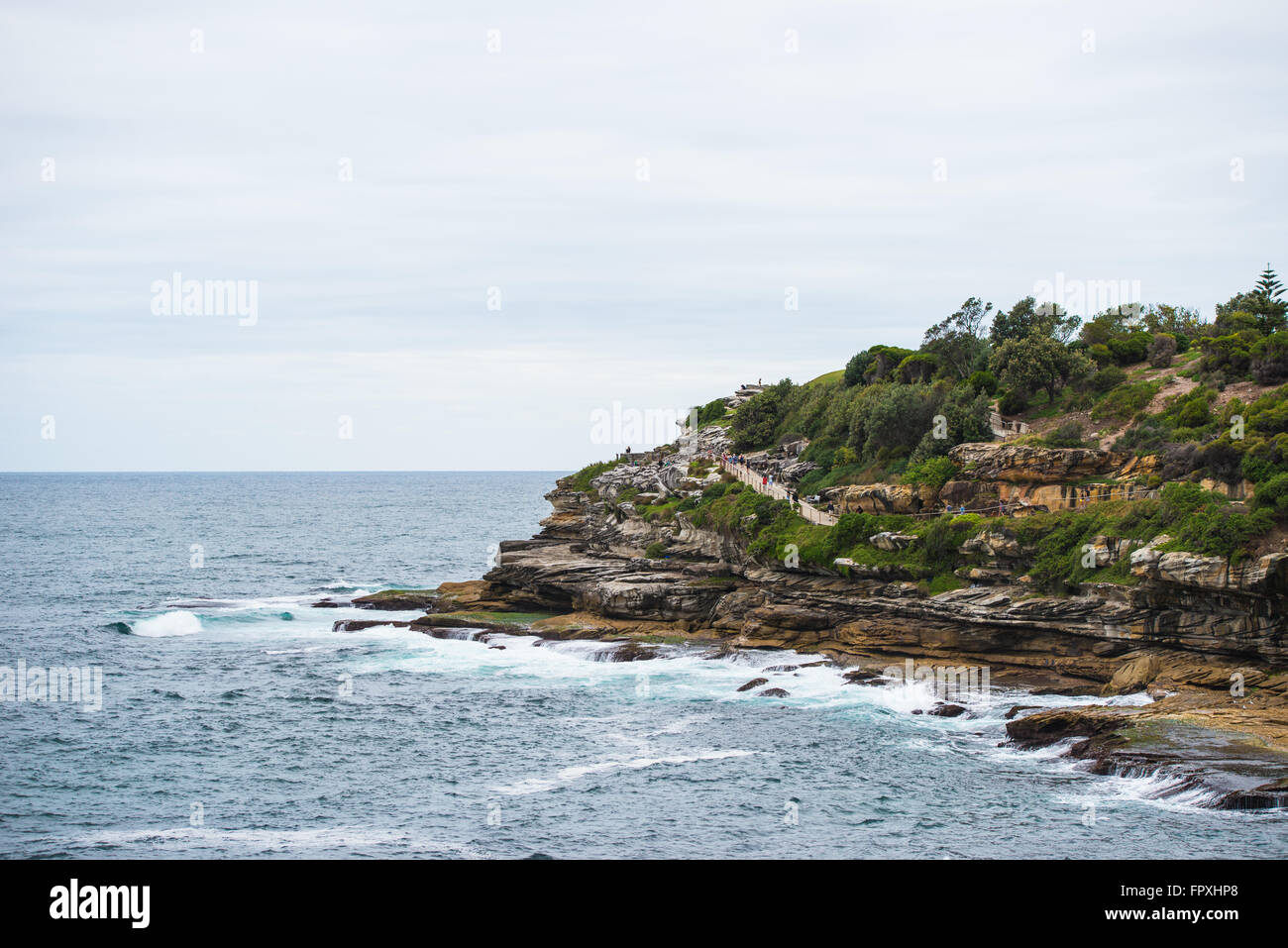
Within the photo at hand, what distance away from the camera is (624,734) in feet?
127

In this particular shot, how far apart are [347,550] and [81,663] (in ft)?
213

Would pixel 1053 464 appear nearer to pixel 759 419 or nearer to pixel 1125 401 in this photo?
pixel 1125 401

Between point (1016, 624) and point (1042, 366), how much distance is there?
21717 mm

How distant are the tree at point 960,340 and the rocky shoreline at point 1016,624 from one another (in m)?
22.9

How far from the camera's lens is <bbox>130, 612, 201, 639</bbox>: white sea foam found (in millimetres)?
62031

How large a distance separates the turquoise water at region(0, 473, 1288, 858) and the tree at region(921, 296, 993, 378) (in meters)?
31.0

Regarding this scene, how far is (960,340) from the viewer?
230 ft

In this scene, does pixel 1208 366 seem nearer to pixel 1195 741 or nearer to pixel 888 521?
pixel 888 521

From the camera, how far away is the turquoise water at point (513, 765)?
28.0 m

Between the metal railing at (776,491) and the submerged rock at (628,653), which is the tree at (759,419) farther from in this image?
the submerged rock at (628,653)

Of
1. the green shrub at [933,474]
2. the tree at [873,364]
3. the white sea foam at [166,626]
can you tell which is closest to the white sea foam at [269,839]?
the green shrub at [933,474]

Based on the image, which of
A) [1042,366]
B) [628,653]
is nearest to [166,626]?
[628,653]
